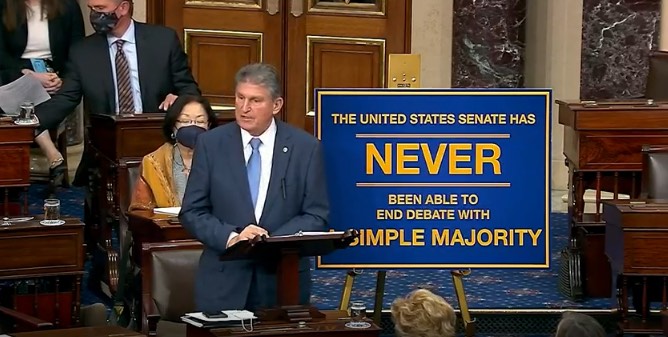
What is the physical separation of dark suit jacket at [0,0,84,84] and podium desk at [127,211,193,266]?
2303mm

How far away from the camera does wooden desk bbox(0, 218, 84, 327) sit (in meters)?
7.80

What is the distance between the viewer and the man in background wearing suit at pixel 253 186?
6.35 meters

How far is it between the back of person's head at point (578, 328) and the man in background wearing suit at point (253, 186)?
1558 millimetres

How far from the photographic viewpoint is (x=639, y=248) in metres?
7.99

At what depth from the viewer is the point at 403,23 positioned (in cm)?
1255

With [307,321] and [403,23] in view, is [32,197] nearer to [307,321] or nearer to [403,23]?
[403,23]

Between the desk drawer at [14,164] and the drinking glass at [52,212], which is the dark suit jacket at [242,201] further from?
the desk drawer at [14,164]

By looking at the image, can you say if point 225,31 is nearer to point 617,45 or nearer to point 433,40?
point 433,40

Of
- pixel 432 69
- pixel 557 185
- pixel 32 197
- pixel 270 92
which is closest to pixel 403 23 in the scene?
pixel 432 69

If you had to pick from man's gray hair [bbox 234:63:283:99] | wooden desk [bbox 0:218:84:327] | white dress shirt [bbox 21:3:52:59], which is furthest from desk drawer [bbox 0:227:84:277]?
white dress shirt [bbox 21:3:52:59]

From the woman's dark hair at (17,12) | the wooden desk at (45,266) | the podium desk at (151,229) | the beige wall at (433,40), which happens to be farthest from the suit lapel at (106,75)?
the beige wall at (433,40)

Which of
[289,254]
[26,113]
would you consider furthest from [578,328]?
[26,113]

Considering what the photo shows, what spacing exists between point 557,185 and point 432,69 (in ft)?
4.35

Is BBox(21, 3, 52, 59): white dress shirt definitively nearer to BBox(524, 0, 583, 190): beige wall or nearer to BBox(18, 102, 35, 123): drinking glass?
BBox(18, 102, 35, 123): drinking glass
